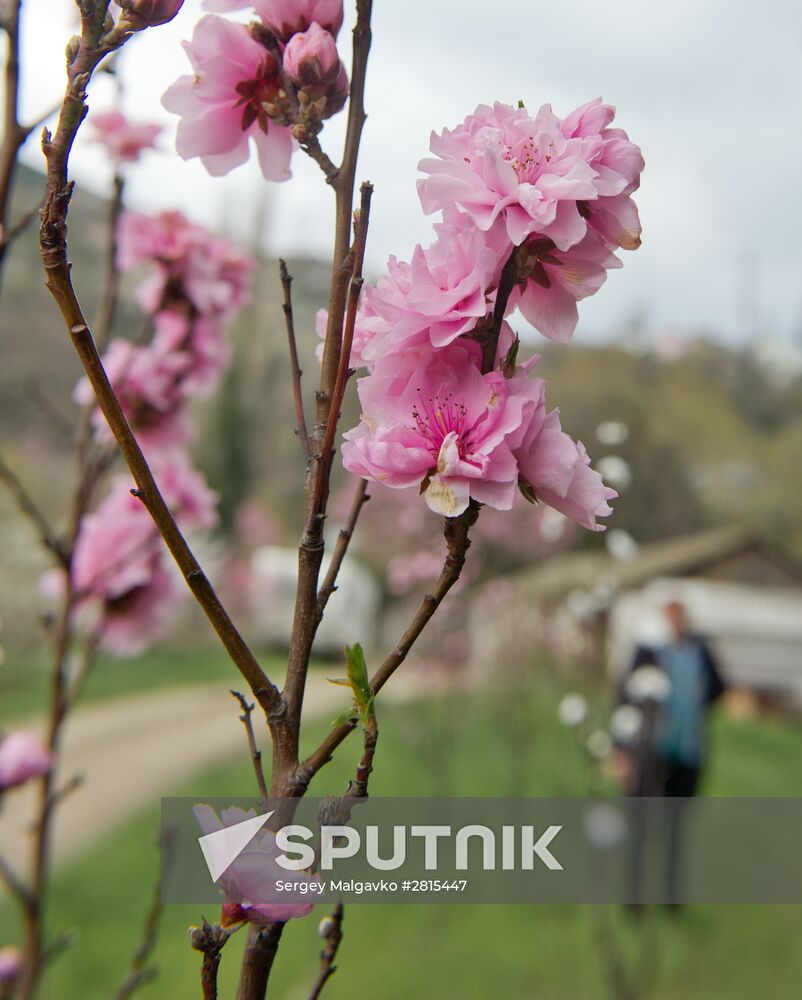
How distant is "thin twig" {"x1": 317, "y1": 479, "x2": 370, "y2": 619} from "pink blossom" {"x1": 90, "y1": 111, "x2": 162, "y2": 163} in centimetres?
119

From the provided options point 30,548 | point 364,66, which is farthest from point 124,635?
point 30,548

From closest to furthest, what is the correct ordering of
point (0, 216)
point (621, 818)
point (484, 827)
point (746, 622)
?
point (484, 827), point (0, 216), point (621, 818), point (746, 622)

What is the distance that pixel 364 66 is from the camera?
0.54m

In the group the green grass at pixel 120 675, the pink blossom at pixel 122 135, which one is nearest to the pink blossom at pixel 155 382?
the pink blossom at pixel 122 135

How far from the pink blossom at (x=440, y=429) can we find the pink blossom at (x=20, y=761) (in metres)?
0.86

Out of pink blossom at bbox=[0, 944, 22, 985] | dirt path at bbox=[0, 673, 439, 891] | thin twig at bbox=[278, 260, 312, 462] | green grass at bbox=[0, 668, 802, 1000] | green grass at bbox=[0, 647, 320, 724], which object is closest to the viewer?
thin twig at bbox=[278, 260, 312, 462]

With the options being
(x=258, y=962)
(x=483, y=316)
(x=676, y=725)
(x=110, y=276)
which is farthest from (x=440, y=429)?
(x=676, y=725)

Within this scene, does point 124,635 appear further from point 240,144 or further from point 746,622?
point 746,622

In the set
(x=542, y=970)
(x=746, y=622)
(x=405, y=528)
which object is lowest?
(x=746, y=622)

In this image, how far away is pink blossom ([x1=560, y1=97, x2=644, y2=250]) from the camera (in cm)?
50

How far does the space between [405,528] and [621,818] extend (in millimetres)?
1808

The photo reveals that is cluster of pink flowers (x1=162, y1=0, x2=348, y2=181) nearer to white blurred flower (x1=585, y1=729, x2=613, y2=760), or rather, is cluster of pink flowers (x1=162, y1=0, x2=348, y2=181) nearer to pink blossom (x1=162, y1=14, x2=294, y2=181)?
pink blossom (x1=162, y1=14, x2=294, y2=181)

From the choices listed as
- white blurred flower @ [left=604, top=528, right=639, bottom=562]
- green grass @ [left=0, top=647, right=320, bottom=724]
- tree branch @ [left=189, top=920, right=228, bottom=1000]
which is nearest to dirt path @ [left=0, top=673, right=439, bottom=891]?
green grass @ [left=0, top=647, right=320, bottom=724]

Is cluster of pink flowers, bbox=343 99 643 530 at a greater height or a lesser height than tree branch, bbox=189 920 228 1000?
greater
